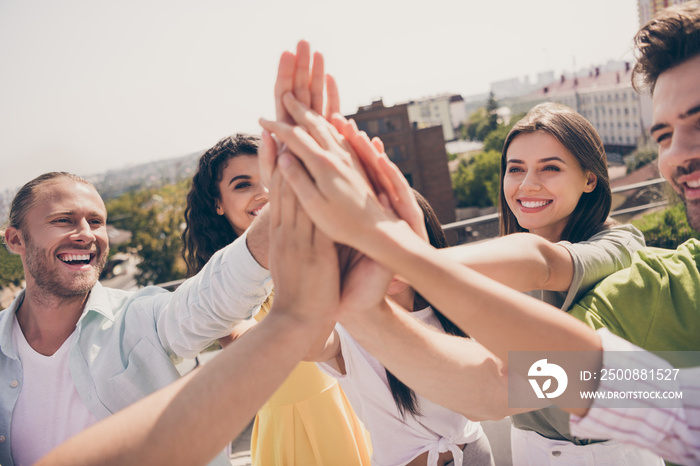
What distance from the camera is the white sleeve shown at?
5.07 feet

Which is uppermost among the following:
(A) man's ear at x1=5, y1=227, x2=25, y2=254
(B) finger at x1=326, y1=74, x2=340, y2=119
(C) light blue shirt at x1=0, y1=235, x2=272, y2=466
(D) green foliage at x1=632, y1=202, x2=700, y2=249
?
(B) finger at x1=326, y1=74, x2=340, y2=119

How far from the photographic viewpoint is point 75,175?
2127 millimetres

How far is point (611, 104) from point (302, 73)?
69.0 metres

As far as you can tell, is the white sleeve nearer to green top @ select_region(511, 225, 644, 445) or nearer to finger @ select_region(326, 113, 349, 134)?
finger @ select_region(326, 113, 349, 134)

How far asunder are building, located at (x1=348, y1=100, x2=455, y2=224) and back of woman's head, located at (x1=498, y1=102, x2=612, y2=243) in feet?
93.2

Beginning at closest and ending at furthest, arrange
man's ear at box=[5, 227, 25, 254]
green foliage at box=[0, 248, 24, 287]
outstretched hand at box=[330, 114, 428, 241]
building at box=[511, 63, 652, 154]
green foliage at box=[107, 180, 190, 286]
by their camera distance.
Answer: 1. outstretched hand at box=[330, 114, 428, 241]
2. man's ear at box=[5, 227, 25, 254]
3. green foliage at box=[0, 248, 24, 287]
4. green foliage at box=[107, 180, 190, 286]
5. building at box=[511, 63, 652, 154]

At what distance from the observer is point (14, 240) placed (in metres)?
2.09

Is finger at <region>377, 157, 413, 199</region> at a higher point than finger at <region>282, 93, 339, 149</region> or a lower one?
lower

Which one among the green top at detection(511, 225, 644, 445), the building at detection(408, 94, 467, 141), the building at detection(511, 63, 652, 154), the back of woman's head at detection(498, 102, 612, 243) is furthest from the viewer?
the building at detection(408, 94, 467, 141)

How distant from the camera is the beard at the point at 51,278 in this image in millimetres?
1956

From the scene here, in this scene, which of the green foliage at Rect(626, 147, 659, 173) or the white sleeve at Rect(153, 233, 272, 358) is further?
the green foliage at Rect(626, 147, 659, 173)

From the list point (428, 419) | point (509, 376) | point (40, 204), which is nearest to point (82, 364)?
point (40, 204)

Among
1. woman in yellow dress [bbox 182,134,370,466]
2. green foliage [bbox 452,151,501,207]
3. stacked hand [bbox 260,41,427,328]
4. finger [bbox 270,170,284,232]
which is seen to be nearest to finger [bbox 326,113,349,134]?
stacked hand [bbox 260,41,427,328]

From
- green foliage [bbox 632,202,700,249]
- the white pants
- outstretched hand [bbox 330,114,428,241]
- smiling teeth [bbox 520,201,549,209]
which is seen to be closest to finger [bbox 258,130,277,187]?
outstretched hand [bbox 330,114,428,241]
